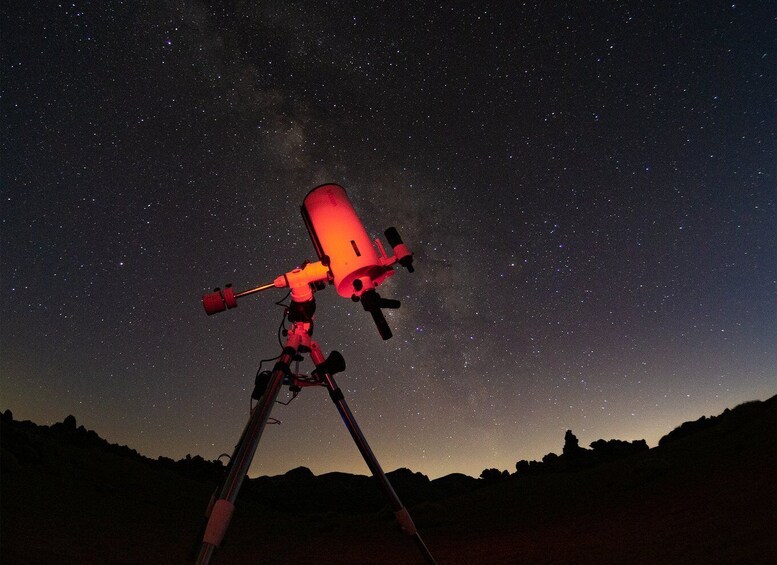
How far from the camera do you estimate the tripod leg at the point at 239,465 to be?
6.47 feet

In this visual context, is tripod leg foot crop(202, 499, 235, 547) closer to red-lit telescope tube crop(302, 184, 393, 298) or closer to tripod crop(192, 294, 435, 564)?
tripod crop(192, 294, 435, 564)

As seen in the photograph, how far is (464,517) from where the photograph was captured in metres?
9.44

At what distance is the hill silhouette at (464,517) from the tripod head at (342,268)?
9.92ft

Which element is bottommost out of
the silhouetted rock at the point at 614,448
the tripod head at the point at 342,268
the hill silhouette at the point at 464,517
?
the silhouetted rock at the point at 614,448

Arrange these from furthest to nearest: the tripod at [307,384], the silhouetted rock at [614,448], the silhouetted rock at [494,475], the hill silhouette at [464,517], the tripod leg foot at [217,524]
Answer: the silhouetted rock at [494,475]
the silhouetted rock at [614,448]
the hill silhouette at [464,517]
the tripod at [307,384]
the tripod leg foot at [217,524]

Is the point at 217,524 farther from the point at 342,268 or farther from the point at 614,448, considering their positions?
the point at 614,448

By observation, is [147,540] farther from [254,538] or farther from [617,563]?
[617,563]

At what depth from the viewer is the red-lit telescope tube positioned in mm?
2980

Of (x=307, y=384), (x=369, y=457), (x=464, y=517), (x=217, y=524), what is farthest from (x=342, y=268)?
(x=464, y=517)

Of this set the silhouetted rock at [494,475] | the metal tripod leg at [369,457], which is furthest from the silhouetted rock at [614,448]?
the metal tripod leg at [369,457]

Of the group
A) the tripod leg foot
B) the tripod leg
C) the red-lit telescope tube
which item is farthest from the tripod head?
the tripod leg foot

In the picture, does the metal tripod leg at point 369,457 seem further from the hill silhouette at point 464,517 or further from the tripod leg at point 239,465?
the hill silhouette at point 464,517

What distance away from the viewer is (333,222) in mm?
3225

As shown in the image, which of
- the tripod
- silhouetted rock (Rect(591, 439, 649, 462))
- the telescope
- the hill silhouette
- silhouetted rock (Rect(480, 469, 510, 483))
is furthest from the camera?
silhouetted rock (Rect(480, 469, 510, 483))
